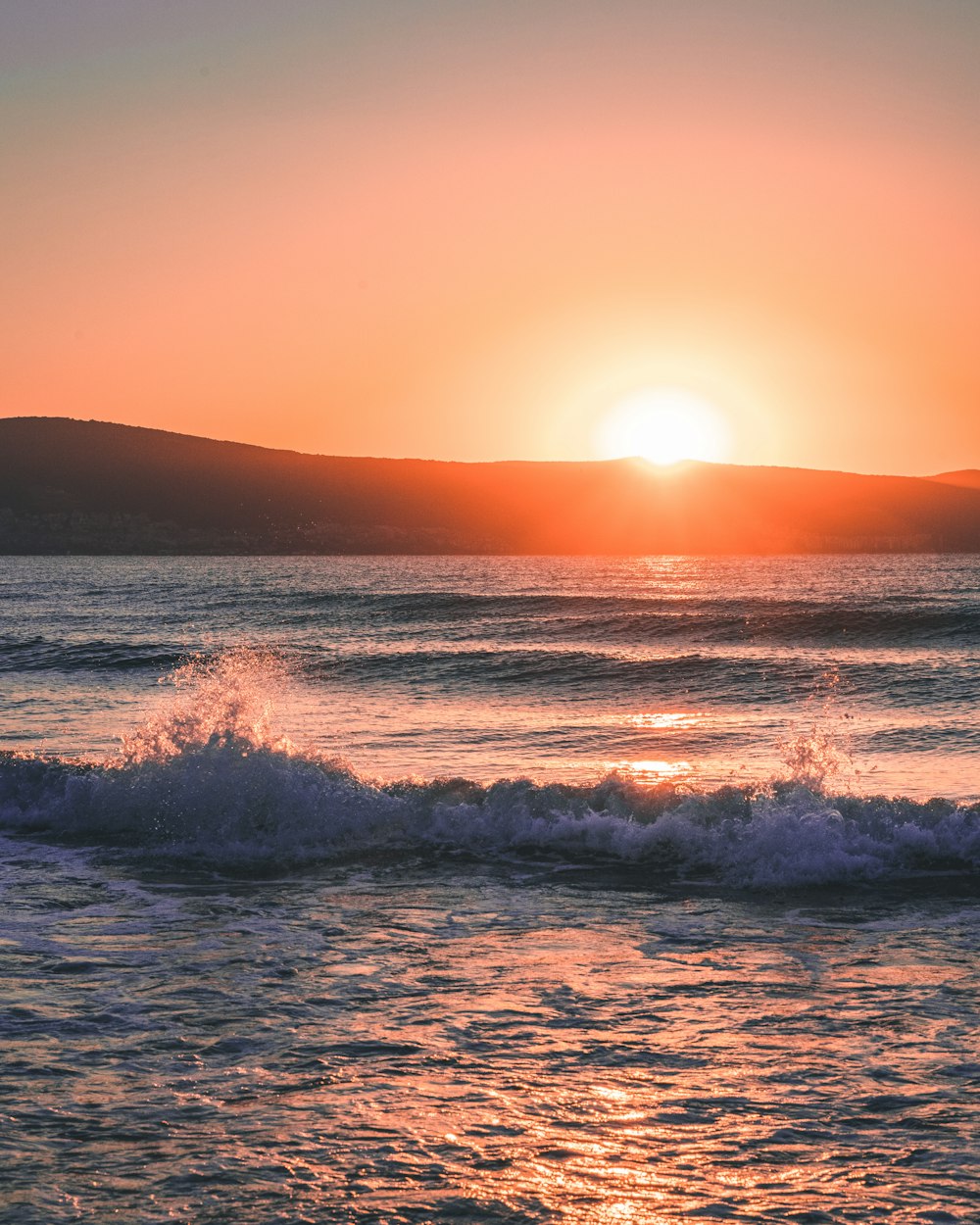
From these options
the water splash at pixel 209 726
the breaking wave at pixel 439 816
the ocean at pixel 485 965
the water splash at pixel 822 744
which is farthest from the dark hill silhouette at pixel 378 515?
the breaking wave at pixel 439 816

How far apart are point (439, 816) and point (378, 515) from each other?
16821cm

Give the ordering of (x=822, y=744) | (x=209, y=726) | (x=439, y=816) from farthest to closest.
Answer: (x=209, y=726)
(x=822, y=744)
(x=439, y=816)

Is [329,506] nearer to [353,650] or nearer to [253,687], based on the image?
[353,650]

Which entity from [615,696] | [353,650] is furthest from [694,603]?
[615,696]

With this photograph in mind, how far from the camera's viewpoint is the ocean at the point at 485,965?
4.95 metres

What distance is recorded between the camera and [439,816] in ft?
41.3

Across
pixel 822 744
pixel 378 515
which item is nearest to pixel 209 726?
pixel 822 744

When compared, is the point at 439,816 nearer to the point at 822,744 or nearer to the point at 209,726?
the point at 209,726

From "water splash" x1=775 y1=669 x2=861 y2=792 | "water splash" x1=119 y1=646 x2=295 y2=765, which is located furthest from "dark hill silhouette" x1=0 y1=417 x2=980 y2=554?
"water splash" x1=119 y1=646 x2=295 y2=765

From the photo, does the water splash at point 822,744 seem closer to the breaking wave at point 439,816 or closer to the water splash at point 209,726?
the breaking wave at point 439,816

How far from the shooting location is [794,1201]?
470cm

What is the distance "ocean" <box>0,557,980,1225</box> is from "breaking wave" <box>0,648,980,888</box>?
0.13 feet

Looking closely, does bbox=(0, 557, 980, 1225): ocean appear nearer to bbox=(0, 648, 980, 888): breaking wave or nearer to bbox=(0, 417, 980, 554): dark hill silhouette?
bbox=(0, 648, 980, 888): breaking wave

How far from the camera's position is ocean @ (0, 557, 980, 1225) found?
4.95 m
